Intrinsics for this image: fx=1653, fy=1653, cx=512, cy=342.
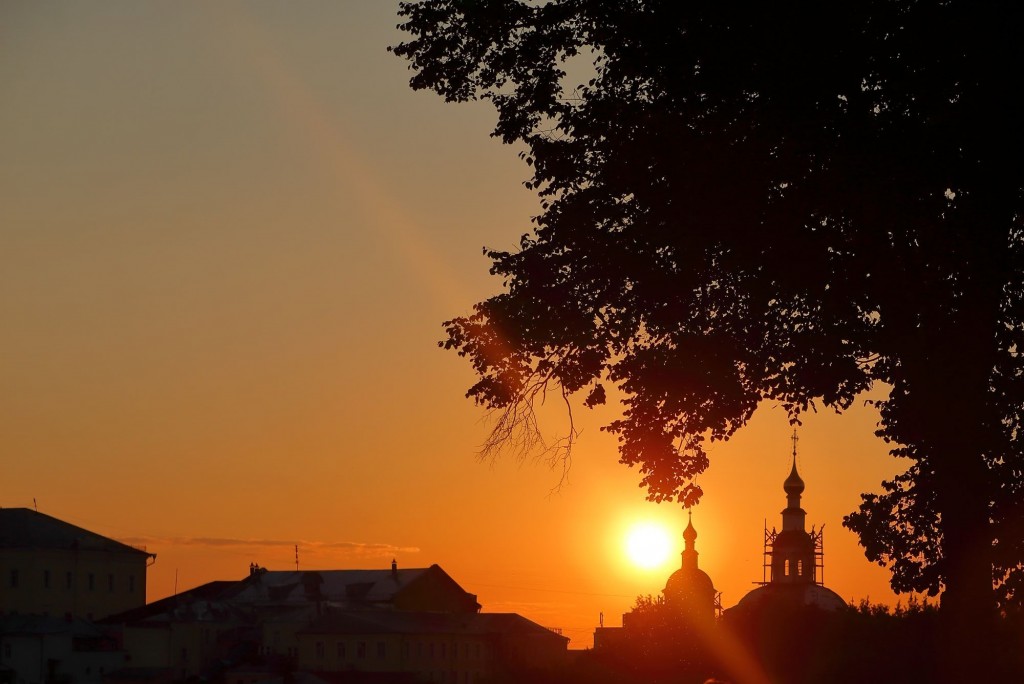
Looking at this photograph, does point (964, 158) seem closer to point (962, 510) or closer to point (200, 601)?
point (962, 510)

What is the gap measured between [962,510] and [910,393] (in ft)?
6.34

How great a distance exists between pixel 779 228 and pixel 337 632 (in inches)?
3833

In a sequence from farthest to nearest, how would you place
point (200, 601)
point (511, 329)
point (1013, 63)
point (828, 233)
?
point (200, 601) < point (511, 329) < point (828, 233) < point (1013, 63)

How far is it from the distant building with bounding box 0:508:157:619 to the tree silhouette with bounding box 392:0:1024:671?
11102 cm

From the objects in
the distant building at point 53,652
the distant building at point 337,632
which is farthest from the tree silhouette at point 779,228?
the distant building at point 53,652

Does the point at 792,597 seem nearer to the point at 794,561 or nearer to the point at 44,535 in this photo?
the point at 794,561

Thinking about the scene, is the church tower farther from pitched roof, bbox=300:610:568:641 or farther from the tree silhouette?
the tree silhouette

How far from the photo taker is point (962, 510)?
2345cm

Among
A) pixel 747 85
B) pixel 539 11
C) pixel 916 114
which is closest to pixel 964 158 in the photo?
pixel 916 114

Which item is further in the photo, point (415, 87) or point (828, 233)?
point (415, 87)

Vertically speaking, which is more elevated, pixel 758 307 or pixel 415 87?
pixel 415 87

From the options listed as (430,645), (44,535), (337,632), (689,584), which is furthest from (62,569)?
(689,584)

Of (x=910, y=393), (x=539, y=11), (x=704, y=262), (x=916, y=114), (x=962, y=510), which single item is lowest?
(x=962, y=510)

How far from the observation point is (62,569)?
448 feet
